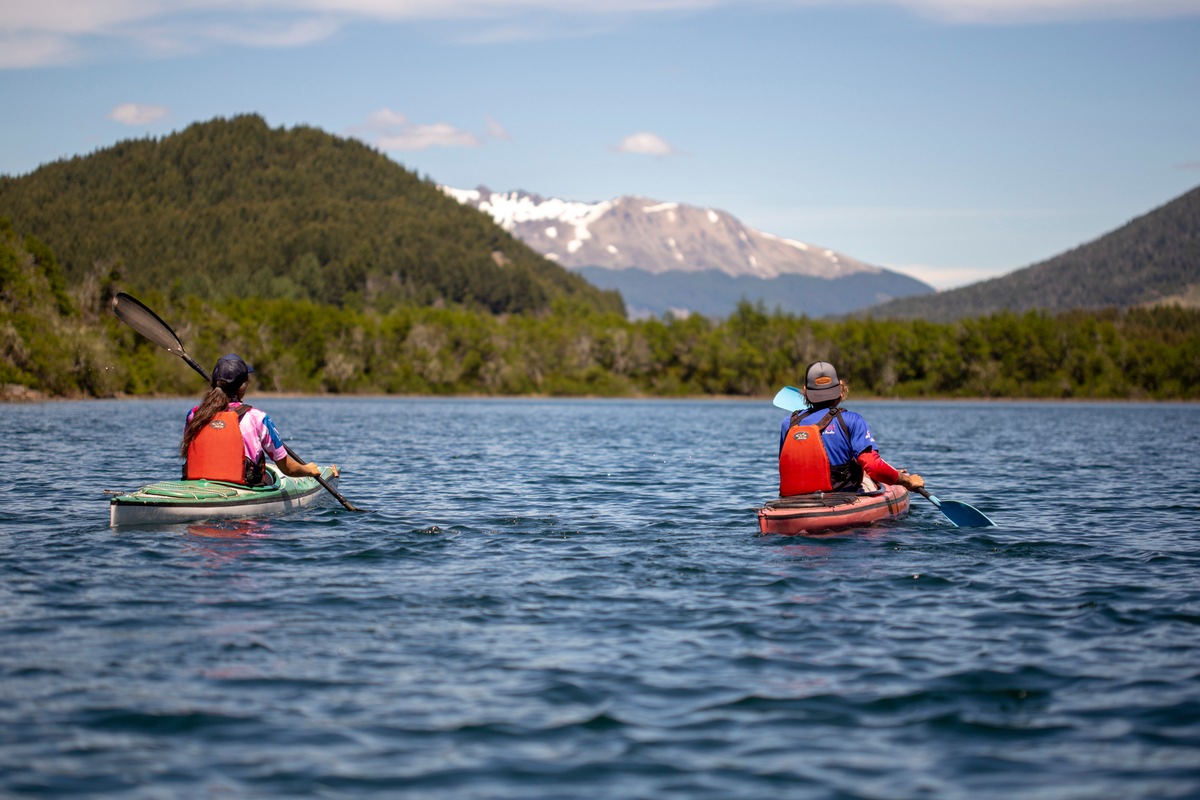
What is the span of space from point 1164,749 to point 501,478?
67.0ft

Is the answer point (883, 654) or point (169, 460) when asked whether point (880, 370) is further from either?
point (883, 654)

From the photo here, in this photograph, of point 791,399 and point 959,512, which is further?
point 959,512

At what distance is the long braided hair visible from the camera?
16000 millimetres

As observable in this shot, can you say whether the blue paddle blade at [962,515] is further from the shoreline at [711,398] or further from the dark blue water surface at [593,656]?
the shoreline at [711,398]

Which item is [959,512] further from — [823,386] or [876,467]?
[823,386]

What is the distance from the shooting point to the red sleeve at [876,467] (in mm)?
15867

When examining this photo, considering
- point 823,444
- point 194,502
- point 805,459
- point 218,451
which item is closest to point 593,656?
point 805,459

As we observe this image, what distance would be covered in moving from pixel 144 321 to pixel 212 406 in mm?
6501

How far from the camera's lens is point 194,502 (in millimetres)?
16031

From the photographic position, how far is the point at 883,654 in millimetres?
9969

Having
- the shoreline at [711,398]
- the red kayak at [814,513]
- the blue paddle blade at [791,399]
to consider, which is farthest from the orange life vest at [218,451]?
the shoreline at [711,398]

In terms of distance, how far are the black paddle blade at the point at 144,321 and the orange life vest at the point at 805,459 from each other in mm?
11703

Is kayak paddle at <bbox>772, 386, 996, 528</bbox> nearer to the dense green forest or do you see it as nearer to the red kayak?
the red kayak

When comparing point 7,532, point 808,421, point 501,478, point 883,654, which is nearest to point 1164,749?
point 883,654
